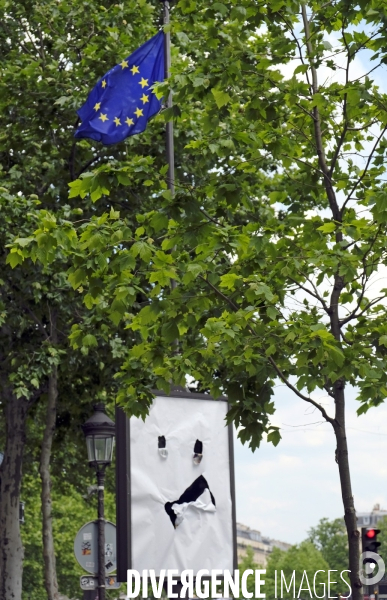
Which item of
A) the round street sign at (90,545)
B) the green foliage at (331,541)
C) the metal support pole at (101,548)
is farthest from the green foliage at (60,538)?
the green foliage at (331,541)

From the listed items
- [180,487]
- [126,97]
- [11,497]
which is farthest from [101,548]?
[126,97]

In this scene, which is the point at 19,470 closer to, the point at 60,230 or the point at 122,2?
the point at 122,2

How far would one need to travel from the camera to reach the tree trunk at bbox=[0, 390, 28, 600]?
22734mm

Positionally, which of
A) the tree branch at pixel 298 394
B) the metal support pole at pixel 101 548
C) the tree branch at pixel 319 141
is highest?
the tree branch at pixel 319 141

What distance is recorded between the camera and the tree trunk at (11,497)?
22734mm

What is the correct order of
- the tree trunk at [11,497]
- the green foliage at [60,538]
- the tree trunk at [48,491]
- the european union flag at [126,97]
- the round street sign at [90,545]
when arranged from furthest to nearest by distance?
the green foliage at [60,538] < the tree trunk at [11,497] < the tree trunk at [48,491] < the round street sign at [90,545] < the european union flag at [126,97]

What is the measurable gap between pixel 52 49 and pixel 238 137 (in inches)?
521

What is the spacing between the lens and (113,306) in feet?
30.0

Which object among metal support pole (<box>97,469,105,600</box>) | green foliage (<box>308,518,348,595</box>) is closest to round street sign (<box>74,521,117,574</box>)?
metal support pole (<box>97,469,105,600</box>)

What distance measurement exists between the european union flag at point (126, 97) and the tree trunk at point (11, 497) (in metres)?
8.13

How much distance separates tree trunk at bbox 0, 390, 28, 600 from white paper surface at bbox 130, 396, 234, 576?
9.59 meters

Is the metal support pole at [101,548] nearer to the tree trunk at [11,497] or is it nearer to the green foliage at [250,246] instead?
the tree trunk at [11,497]

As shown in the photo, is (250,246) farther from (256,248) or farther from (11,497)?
(11,497)

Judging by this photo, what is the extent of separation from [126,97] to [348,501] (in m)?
9.64
